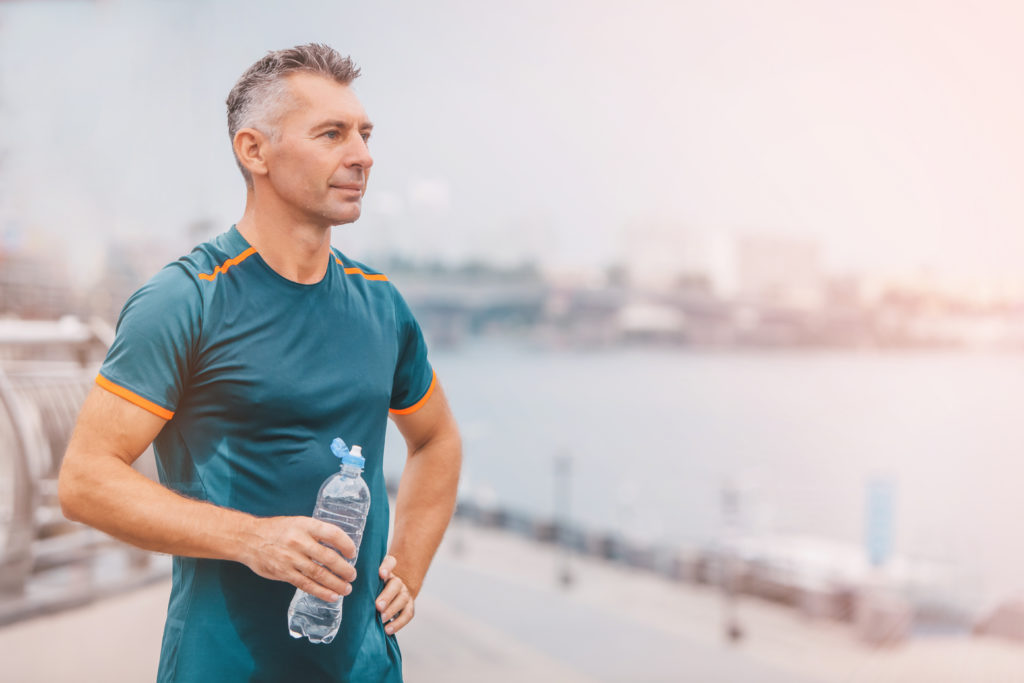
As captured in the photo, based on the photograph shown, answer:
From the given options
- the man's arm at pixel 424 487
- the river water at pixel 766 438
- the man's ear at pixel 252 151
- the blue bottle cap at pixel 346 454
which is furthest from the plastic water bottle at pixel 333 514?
the river water at pixel 766 438

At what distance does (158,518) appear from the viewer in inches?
28.4

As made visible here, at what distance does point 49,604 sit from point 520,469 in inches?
2266

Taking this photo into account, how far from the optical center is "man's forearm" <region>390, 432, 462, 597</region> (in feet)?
3.23

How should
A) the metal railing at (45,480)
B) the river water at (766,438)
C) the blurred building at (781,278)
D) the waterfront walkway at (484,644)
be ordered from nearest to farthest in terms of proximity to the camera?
the waterfront walkway at (484,644), the metal railing at (45,480), the blurred building at (781,278), the river water at (766,438)

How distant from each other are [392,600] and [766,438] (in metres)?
60.8

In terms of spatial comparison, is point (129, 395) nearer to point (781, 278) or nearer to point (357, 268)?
point (357, 268)

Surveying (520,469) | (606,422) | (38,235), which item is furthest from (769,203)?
(38,235)

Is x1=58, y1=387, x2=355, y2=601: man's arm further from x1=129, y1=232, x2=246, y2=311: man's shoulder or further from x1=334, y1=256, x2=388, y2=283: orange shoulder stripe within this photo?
x1=334, y1=256, x2=388, y2=283: orange shoulder stripe

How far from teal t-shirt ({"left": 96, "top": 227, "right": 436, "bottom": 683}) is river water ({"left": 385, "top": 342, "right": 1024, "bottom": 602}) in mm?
48423

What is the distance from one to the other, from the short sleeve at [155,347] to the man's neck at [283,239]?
0.32 feet

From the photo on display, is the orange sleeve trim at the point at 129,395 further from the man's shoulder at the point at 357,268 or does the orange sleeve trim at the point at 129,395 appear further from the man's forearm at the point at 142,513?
the man's shoulder at the point at 357,268

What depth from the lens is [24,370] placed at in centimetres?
312

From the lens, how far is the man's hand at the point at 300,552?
724mm

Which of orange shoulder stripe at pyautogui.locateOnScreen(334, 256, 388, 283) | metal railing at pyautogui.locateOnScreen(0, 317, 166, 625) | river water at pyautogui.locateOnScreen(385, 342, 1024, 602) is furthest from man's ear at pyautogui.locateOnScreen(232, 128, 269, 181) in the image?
river water at pyautogui.locateOnScreen(385, 342, 1024, 602)
